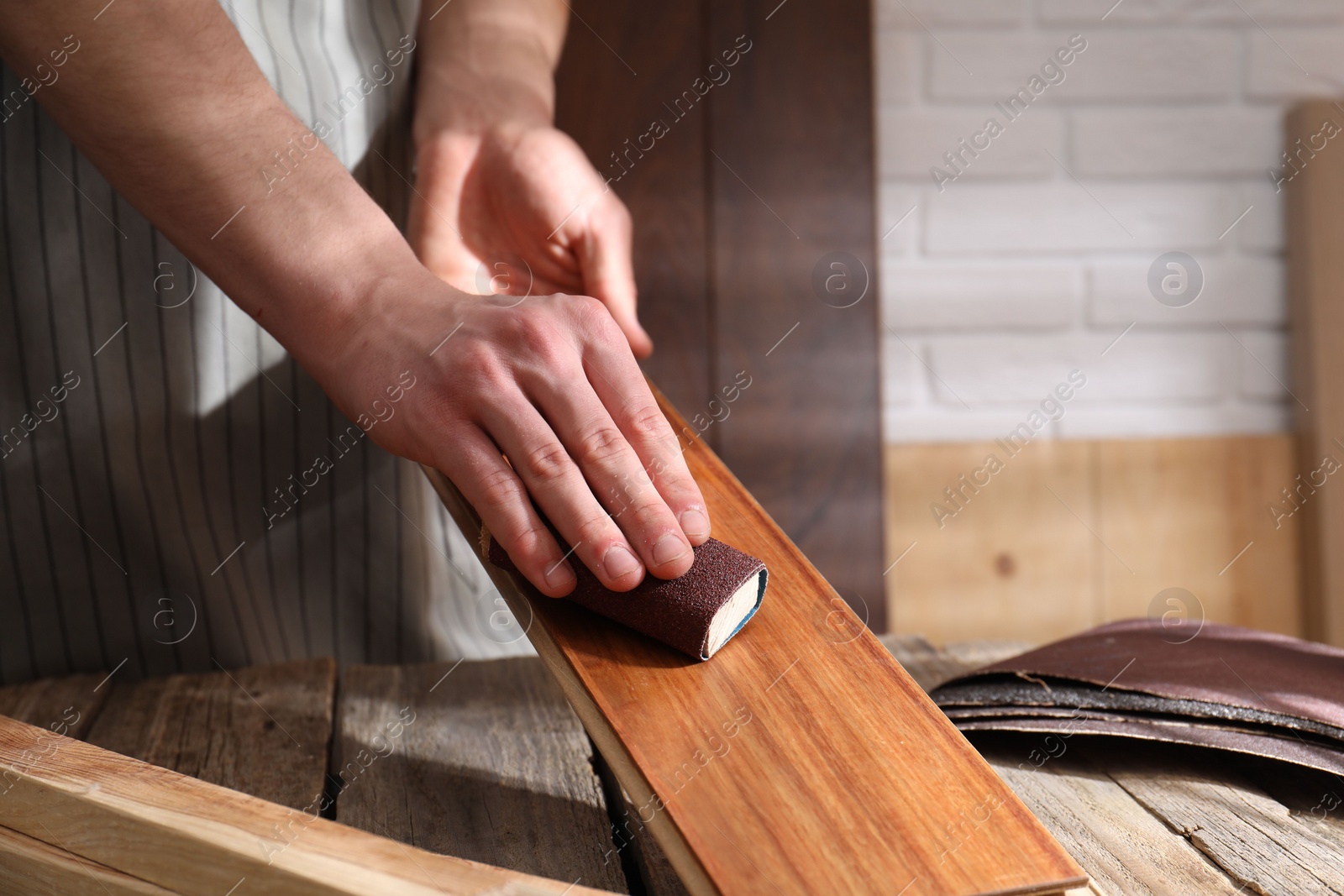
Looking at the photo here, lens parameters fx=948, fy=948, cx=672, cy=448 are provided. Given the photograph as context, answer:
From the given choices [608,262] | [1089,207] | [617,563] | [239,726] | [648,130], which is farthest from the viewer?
[1089,207]

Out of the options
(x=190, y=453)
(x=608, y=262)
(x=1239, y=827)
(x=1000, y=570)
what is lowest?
(x=1000, y=570)

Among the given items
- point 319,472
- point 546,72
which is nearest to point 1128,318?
point 546,72

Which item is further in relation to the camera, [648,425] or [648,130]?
[648,130]

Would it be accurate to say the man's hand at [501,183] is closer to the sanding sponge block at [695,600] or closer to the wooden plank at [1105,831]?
the sanding sponge block at [695,600]

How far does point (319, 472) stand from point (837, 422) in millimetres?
662

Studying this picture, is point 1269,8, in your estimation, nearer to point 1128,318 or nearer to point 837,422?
point 1128,318

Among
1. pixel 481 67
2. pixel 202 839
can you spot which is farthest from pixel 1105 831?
pixel 481 67

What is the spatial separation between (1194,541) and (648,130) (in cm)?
94

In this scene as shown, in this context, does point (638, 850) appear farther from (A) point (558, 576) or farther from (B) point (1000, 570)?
(B) point (1000, 570)

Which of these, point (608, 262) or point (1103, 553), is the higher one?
point (608, 262)

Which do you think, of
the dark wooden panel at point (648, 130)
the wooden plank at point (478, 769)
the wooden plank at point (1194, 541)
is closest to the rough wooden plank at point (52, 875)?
the wooden plank at point (478, 769)

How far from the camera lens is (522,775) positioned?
51cm

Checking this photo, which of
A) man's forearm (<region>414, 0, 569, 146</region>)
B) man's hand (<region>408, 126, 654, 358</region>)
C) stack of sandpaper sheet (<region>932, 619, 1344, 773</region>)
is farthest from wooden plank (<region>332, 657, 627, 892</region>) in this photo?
man's forearm (<region>414, 0, 569, 146</region>)

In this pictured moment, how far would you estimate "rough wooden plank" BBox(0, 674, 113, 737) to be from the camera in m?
0.59
